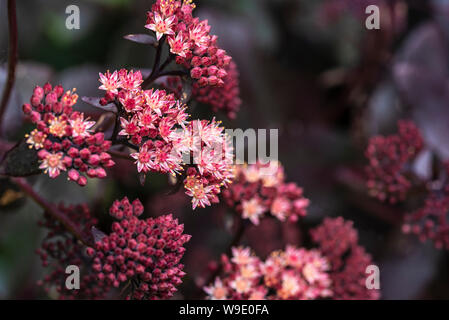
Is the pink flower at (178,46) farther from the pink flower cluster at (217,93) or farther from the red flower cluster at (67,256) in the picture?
the red flower cluster at (67,256)

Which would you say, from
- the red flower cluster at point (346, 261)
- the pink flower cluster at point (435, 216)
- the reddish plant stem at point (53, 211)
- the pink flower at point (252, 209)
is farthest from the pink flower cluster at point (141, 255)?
the pink flower cluster at point (435, 216)

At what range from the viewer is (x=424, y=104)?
1.06 metres

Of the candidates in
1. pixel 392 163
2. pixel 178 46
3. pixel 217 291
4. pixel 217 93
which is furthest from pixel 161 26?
pixel 392 163

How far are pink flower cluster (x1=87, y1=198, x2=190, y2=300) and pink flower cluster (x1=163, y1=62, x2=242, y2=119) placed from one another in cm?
16

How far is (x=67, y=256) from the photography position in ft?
2.20

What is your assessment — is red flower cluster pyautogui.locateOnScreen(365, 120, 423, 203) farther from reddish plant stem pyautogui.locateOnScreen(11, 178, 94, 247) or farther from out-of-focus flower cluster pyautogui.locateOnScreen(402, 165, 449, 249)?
reddish plant stem pyautogui.locateOnScreen(11, 178, 94, 247)

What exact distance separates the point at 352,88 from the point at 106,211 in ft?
2.90

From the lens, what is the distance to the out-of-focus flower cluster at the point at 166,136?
1.72ft

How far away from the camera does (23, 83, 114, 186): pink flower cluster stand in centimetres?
51

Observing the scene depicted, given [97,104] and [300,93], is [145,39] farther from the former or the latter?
[300,93]

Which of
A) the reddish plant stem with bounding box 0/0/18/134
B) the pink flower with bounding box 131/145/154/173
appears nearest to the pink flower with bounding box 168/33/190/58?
the pink flower with bounding box 131/145/154/173

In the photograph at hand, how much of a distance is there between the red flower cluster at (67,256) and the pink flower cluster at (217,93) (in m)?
0.21
